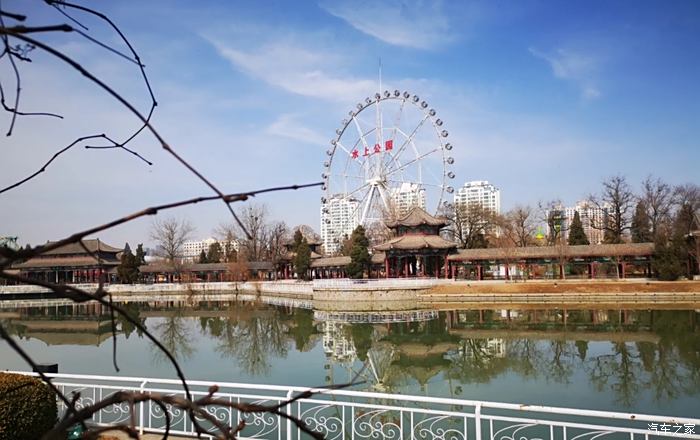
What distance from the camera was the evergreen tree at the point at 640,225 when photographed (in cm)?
3878

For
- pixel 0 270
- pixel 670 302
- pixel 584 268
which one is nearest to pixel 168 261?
pixel 584 268

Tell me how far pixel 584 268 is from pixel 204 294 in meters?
27.7

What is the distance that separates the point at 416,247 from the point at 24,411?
96.4 feet

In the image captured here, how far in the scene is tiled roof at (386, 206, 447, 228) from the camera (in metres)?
35.0

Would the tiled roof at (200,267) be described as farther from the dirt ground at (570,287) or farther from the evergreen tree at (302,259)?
the dirt ground at (570,287)

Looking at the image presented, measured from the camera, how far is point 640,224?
39125mm

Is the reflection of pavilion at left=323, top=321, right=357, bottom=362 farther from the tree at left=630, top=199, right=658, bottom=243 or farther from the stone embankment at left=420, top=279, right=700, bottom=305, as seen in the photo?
the tree at left=630, top=199, right=658, bottom=243

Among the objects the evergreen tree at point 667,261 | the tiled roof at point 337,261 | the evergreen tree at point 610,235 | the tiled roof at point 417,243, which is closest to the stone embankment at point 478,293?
the evergreen tree at point 667,261

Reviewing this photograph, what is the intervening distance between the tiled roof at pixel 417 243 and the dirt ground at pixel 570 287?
3.40 metres

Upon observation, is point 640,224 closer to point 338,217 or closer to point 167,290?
point 167,290

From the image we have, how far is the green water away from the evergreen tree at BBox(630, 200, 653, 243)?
19211 millimetres

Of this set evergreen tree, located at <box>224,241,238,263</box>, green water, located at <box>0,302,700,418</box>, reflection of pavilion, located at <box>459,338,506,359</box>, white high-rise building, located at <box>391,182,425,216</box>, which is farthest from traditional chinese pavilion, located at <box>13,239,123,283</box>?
reflection of pavilion, located at <box>459,338,506,359</box>

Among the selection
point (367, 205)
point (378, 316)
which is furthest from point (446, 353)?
point (367, 205)

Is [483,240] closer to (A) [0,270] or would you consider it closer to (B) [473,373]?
(B) [473,373]
